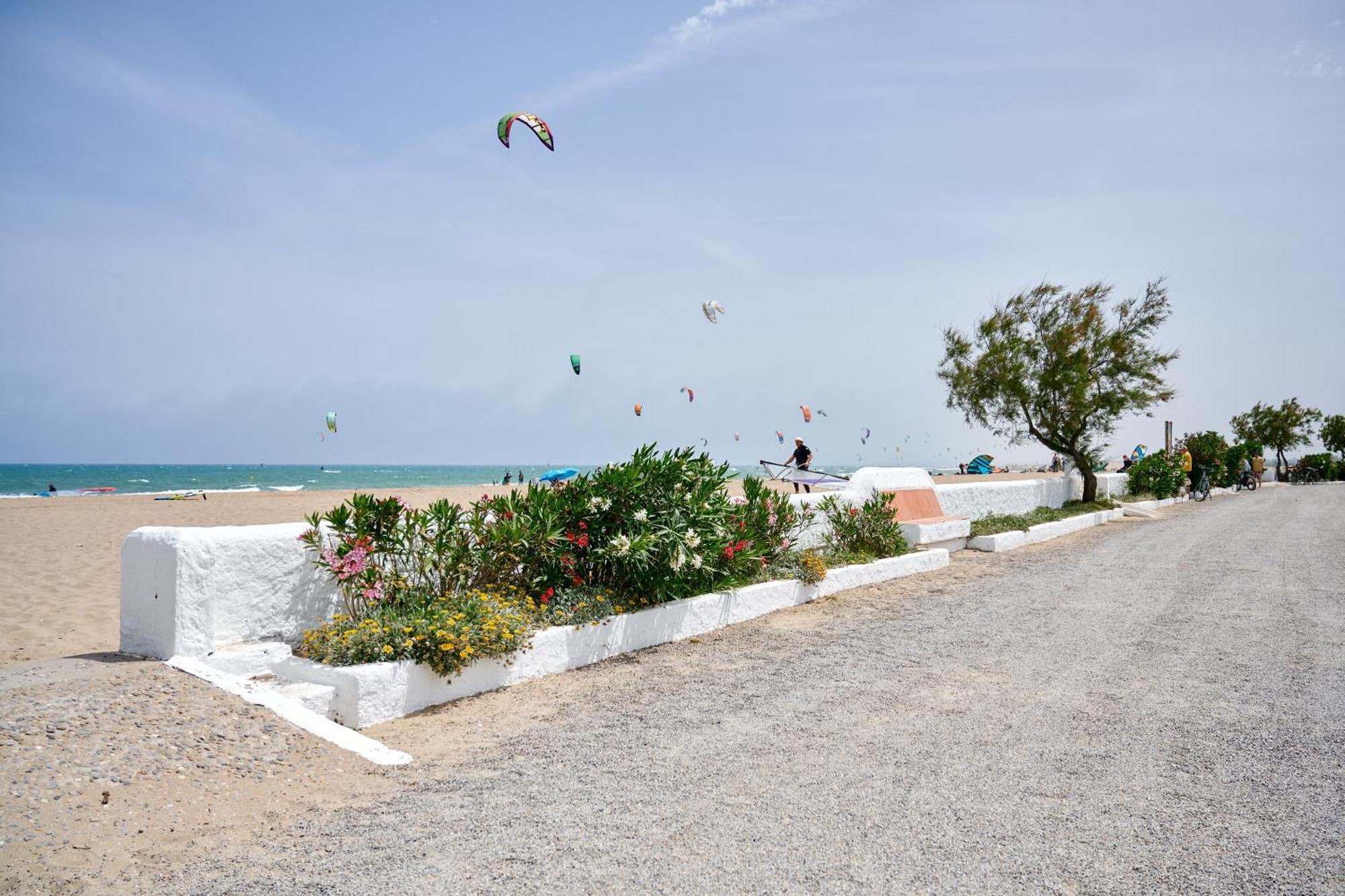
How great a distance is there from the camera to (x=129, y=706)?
14.6 feet

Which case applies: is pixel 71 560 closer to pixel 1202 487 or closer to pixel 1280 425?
pixel 1202 487

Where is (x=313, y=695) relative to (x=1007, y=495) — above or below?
below

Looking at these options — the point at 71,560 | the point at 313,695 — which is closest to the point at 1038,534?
the point at 313,695

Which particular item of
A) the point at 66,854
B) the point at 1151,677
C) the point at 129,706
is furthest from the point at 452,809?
the point at 1151,677

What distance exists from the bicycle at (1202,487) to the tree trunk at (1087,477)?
8.13m

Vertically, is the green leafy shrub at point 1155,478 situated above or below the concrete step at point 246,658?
above

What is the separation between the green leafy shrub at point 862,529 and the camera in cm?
1101

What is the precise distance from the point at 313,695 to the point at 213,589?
3.51 feet

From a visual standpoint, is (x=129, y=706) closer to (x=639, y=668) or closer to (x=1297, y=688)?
(x=639, y=668)

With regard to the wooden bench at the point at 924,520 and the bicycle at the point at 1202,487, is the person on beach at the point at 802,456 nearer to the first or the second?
the wooden bench at the point at 924,520

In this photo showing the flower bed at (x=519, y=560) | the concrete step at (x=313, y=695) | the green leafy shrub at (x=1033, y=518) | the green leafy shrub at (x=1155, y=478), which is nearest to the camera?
the concrete step at (x=313, y=695)

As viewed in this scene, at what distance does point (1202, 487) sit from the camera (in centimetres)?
2694

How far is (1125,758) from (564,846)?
2.96 meters

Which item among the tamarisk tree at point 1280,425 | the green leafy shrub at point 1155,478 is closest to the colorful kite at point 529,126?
the green leafy shrub at point 1155,478
